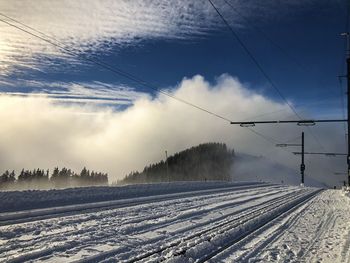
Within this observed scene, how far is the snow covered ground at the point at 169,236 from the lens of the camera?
831cm

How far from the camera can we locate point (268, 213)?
52.0 feet

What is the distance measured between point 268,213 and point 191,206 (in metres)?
3.08

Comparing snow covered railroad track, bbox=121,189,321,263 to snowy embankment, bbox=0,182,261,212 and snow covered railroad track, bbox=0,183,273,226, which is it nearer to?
snow covered railroad track, bbox=0,183,273,226

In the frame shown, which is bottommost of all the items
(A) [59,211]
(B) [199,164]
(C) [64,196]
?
(A) [59,211]

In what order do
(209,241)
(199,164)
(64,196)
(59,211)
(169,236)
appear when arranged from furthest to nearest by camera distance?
(199,164)
(64,196)
(59,211)
(169,236)
(209,241)

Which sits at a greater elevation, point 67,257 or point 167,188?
point 167,188

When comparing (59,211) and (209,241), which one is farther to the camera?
(59,211)

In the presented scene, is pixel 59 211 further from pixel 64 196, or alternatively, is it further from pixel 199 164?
pixel 199 164

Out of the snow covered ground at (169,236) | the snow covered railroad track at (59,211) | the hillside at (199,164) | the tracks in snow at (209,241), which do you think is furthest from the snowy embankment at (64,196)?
the hillside at (199,164)

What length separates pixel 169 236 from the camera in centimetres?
1020

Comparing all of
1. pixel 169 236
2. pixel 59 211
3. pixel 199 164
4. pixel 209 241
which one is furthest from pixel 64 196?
pixel 199 164

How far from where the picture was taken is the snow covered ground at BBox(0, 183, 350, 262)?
27.3 ft

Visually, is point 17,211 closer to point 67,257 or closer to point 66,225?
point 66,225

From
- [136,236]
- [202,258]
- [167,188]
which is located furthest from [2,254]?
[167,188]
